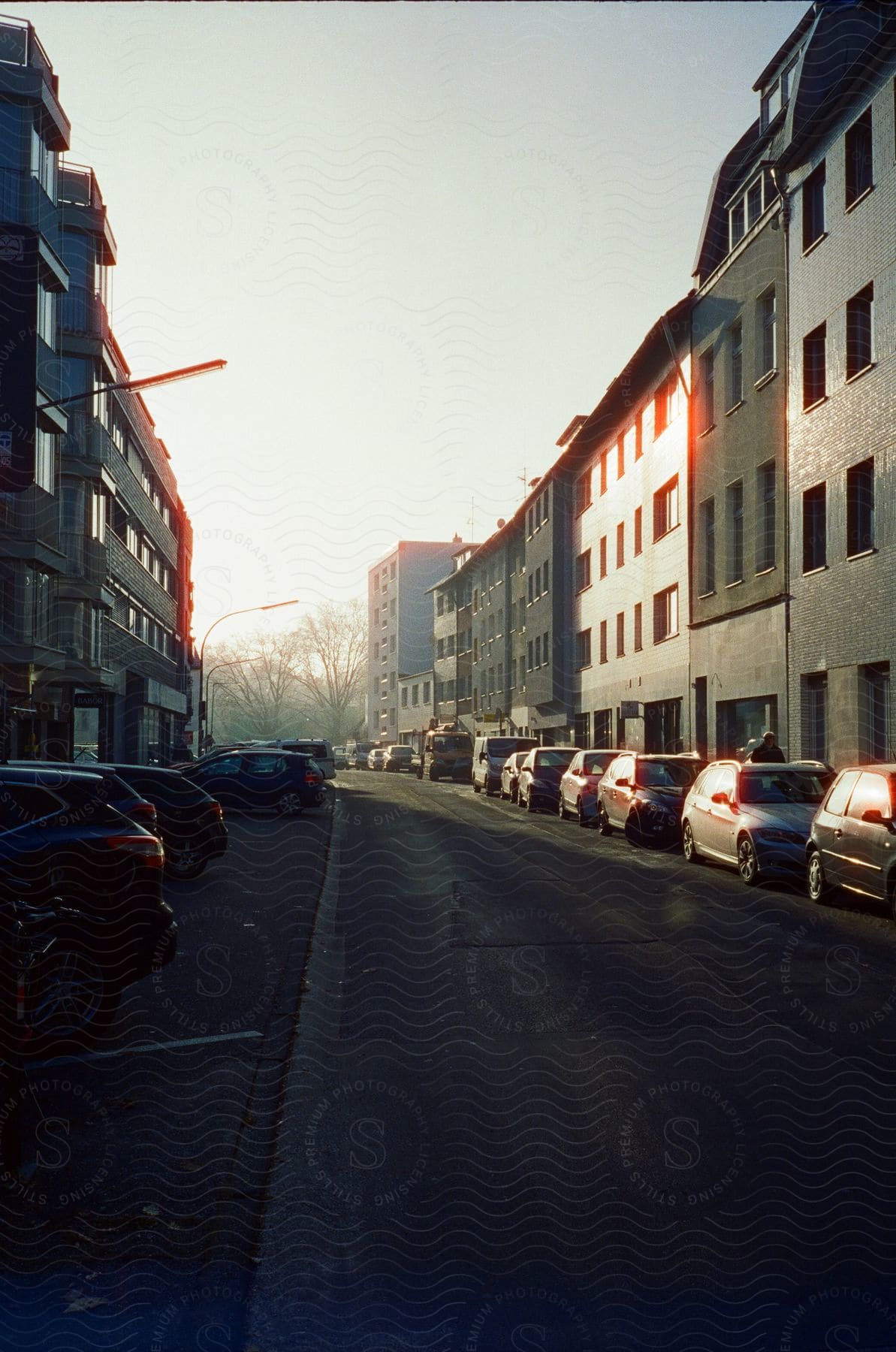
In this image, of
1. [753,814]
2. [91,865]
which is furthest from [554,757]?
[91,865]

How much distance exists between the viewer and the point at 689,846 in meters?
18.1

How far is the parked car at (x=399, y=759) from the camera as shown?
77500mm

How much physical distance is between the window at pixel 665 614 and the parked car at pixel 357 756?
53595mm

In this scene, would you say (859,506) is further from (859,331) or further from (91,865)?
(91,865)

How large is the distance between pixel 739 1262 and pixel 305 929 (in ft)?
25.1

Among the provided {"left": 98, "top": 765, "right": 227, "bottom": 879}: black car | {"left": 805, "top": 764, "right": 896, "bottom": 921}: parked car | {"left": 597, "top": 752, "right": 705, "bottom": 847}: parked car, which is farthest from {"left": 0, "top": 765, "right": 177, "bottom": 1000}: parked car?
{"left": 597, "top": 752, "right": 705, "bottom": 847}: parked car

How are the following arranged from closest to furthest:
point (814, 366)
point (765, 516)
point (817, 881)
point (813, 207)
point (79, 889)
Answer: point (79, 889) < point (817, 881) < point (814, 366) < point (813, 207) < point (765, 516)

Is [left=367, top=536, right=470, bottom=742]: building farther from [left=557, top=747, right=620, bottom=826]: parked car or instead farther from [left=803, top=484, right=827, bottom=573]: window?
[left=803, top=484, right=827, bottom=573]: window

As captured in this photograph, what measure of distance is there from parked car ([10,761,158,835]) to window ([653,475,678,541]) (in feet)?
81.8

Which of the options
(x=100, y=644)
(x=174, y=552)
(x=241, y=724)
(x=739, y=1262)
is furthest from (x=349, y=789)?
(x=241, y=724)

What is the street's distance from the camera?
3.56m

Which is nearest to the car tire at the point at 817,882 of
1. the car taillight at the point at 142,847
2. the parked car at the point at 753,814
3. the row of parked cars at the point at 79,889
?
the parked car at the point at 753,814

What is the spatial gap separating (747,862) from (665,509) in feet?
71.2

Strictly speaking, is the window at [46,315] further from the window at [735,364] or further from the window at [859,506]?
the window at [859,506]
